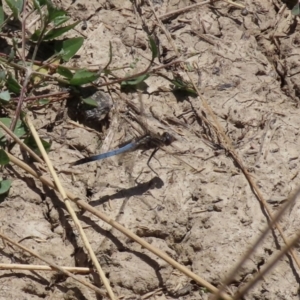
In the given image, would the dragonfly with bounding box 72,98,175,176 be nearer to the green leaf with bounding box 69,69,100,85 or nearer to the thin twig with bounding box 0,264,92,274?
the green leaf with bounding box 69,69,100,85

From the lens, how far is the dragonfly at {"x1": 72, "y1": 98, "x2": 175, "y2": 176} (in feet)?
7.38

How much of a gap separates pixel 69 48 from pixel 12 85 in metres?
0.31

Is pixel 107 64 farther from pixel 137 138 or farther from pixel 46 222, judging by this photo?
pixel 46 222

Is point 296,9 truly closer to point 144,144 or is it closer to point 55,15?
point 144,144

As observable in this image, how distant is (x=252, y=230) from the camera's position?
2115 millimetres

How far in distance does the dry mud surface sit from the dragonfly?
23mm

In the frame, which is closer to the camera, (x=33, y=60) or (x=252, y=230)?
(x=252, y=230)

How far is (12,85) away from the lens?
2273 mm

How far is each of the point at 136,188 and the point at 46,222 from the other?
350 mm

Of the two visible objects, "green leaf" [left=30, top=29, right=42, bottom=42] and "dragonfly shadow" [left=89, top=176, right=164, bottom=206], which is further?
"green leaf" [left=30, top=29, right=42, bottom=42]

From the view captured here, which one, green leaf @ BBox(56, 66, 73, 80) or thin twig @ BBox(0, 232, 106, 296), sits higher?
green leaf @ BBox(56, 66, 73, 80)

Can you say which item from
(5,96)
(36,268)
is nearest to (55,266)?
(36,268)

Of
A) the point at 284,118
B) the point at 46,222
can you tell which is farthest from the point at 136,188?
the point at 284,118

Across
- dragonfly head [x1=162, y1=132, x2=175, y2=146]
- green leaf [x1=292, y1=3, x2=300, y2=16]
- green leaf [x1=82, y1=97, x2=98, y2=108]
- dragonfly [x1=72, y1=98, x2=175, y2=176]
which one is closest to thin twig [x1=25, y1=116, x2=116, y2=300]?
dragonfly [x1=72, y1=98, x2=175, y2=176]
